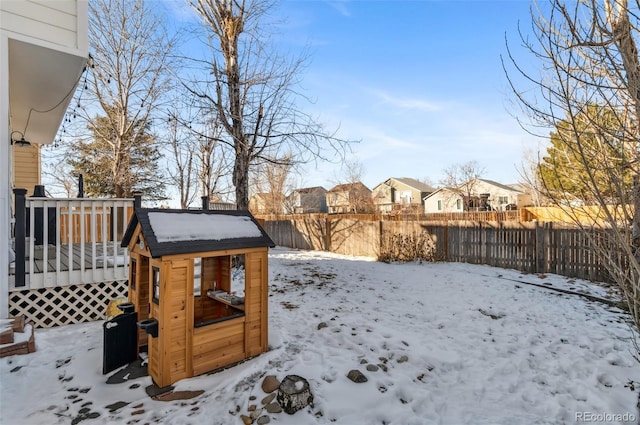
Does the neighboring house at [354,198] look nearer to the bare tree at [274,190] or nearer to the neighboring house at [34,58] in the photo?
the bare tree at [274,190]

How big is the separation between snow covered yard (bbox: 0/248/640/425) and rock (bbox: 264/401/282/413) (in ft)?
0.19

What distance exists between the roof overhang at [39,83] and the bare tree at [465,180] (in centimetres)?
2975

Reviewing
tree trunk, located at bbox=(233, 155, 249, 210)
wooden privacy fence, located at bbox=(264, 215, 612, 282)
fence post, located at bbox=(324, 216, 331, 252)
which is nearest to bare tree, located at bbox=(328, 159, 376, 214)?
fence post, located at bbox=(324, 216, 331, 252)

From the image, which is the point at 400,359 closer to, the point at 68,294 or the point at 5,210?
the point at 68,294

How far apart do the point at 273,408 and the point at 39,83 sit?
6855 millimetres

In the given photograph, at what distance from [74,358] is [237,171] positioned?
207 inches

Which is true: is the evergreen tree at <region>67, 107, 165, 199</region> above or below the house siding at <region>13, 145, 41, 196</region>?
above

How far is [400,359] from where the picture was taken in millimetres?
3426

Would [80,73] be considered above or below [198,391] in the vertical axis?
above

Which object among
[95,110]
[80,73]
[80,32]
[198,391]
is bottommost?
[198,391]

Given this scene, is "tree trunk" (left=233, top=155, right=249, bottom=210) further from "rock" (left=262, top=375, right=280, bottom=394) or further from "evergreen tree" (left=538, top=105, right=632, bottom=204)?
"evergreen tree" (left=538, top=105, right=632, bottom=204)

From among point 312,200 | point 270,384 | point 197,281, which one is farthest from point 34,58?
point 312,200

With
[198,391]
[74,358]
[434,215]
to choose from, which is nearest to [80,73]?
[74,358]

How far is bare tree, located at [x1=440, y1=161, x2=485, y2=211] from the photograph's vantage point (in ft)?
98.4
